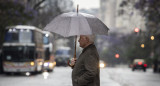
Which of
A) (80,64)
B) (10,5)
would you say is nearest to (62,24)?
(80,64)

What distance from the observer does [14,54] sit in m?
30.5

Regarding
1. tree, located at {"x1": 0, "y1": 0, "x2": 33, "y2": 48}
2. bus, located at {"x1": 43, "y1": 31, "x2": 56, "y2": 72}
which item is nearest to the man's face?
tree, located at {"x1": 0, "y1": 0, "x2": 33, "y2": 48}

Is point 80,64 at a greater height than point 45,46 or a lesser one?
greater

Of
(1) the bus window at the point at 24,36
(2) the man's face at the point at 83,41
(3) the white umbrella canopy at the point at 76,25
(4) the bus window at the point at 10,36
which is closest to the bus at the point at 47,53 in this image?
(1) the bus window at the point at 24,36

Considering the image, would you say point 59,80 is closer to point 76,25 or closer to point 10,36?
point 10,36

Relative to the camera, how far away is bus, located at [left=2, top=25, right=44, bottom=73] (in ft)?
99.3

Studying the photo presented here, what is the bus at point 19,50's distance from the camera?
99.3ft

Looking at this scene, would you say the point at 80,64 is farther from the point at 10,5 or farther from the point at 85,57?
the point at 10,5

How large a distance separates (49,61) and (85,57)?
32752 mm

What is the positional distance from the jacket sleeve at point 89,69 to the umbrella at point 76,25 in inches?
25.5

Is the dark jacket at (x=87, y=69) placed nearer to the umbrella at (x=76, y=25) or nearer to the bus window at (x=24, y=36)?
the umbrella at (x=76, y=25)

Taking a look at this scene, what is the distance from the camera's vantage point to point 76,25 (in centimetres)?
633

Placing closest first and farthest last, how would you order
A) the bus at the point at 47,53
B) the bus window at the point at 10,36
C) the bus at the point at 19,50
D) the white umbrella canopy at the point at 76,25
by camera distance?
the white umbrella canopy at the point at 76,25, the bus at the point at 19,50, the bus window at the point at 10,36, the bus at the point at 47,53

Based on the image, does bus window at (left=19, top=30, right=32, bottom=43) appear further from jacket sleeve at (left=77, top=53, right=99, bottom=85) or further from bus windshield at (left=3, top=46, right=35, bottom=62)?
jacket sleeve at (left=77, top=53, right=99, bottom=85)
